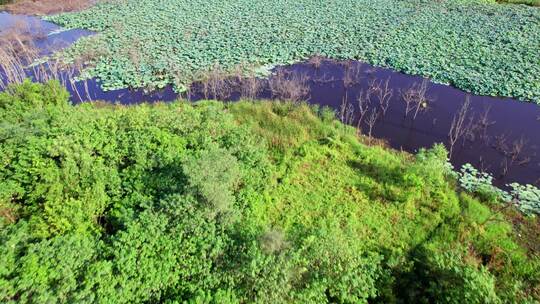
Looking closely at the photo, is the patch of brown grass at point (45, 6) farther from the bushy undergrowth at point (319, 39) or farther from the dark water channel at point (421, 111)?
the dark water channel at point (421, 111)

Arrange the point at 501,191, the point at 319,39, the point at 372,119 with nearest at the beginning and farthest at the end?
the point at 501,191 < the point at 372,119 < the point at 319,39

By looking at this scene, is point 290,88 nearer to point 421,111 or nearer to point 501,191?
point 421,111

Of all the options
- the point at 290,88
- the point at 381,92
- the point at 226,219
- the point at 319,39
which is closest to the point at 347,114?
the point at 381,92

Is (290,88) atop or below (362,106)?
atop

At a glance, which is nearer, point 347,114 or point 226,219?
point 226,219

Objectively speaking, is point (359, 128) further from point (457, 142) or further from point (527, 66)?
point (527, 66)

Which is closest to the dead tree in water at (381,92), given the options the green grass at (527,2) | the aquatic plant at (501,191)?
the aquatic plant at (501,191)

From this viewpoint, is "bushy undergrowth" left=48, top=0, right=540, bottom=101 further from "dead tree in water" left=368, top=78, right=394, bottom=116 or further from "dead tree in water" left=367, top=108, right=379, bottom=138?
"dead tree in water" left=367, top=108, right=379, bottom=138
